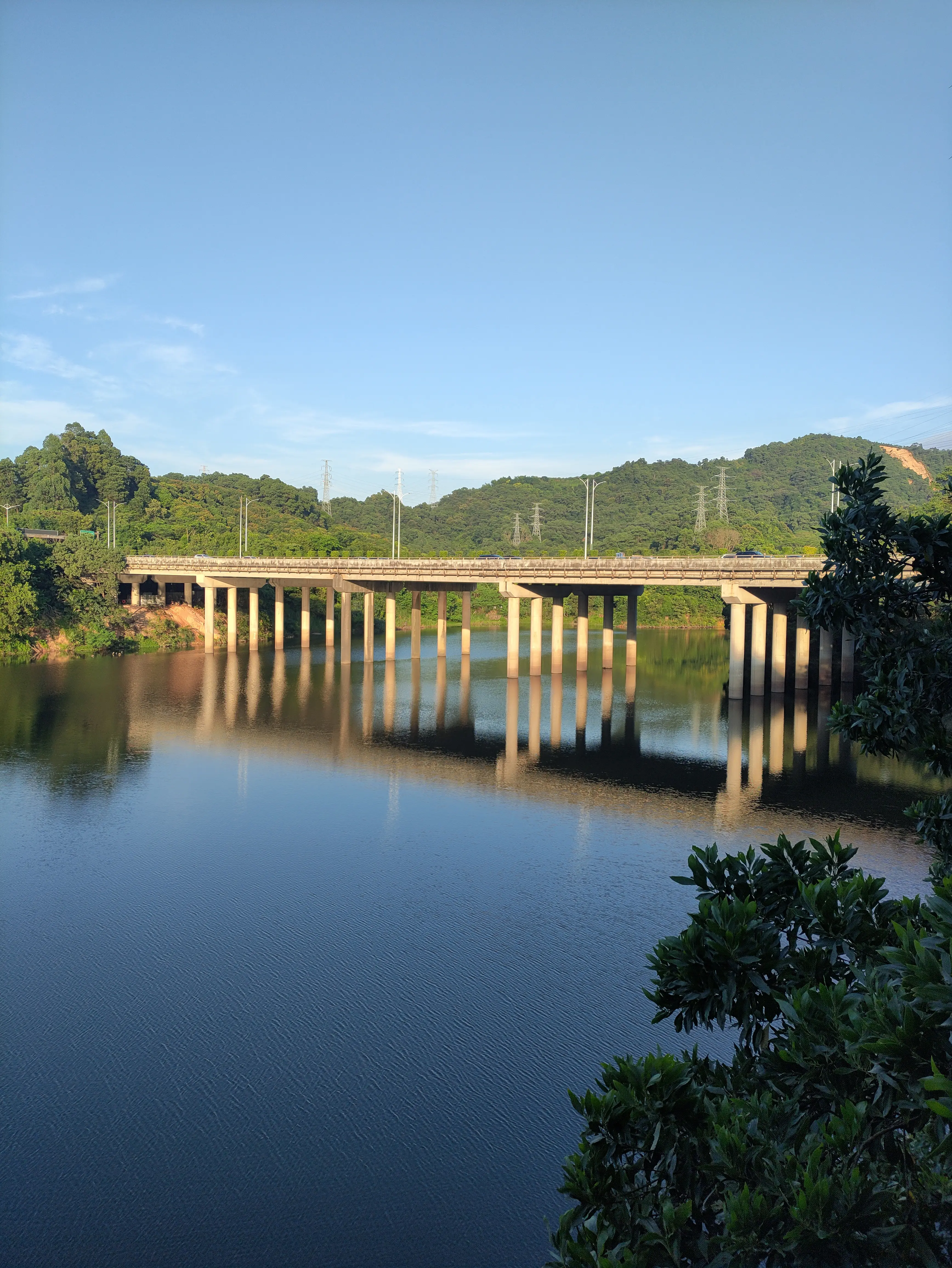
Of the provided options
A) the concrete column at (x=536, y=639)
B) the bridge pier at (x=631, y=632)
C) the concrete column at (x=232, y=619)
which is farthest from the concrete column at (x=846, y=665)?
the concrete column at (x=232, y=619)

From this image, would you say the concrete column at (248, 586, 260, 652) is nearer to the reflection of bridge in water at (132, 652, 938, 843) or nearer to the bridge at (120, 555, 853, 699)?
the bridge at (120, 555, 853, 699)

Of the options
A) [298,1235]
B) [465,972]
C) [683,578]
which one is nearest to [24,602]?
[683,578]

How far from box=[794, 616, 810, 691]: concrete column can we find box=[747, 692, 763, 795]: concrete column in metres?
3.72

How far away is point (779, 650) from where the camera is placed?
47094 millimetres

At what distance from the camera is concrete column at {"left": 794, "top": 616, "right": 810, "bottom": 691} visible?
4738 cm

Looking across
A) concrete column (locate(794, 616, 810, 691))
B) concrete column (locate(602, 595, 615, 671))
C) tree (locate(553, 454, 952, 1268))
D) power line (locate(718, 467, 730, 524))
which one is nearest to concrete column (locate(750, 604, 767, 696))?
concrete column (locate(794, 616, 810, 691))

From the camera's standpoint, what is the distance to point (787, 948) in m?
6.85

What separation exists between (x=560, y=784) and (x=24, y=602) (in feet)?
131

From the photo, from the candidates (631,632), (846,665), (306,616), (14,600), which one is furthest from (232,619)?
(846,665)

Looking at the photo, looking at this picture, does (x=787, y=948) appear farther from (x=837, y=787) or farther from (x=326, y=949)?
(x=837, y=787)

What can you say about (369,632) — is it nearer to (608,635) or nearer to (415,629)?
(415,629)

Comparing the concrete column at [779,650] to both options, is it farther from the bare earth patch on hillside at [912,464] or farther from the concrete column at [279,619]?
the bare earth patch on hillside at [912,464]

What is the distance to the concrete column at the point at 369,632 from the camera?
60562 mm

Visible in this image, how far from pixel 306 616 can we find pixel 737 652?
33630mm
